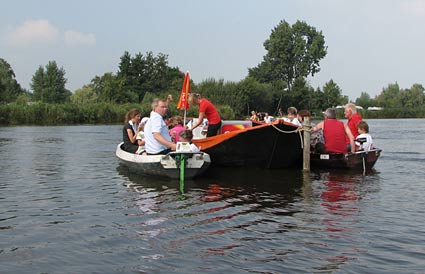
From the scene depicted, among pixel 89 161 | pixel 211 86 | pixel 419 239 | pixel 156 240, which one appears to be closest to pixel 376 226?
pixel 419 239

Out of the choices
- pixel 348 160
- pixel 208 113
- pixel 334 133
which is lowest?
pixel 348 160

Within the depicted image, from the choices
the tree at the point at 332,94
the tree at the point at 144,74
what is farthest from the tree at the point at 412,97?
the tree at the point at 144,74

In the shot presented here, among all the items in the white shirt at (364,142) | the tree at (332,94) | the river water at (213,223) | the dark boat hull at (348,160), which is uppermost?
the tree at (332,94)

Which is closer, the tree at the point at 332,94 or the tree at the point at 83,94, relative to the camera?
the tree at the point at 332,94

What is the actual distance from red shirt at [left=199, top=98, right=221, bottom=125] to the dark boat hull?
2.69m

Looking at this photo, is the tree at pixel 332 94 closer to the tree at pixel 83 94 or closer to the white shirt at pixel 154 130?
the tree at pixel 83 94

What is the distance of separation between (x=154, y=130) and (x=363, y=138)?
17.7 ft

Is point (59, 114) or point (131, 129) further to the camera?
point (59, 114)

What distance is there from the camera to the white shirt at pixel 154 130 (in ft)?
31.4

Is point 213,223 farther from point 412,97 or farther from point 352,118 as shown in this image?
point 412,97

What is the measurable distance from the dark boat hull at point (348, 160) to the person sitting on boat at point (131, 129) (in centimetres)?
452

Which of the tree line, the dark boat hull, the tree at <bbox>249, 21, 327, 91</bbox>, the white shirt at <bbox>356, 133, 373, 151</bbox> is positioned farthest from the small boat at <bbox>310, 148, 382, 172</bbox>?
the tree at <bbox>249, 21, 327, 91</bbox>

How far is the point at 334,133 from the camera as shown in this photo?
12.1 metres

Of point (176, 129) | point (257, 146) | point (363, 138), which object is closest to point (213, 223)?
point (176, 129)
